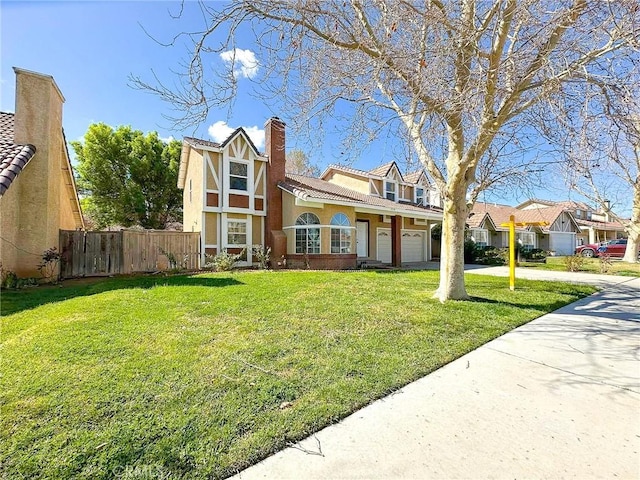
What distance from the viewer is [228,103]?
589 centimetres

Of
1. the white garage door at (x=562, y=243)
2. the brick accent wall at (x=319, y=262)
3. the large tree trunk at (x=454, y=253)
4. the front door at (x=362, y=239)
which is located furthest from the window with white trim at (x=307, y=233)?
the white garage door at (x=562, y=243)

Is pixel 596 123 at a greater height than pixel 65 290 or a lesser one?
greater

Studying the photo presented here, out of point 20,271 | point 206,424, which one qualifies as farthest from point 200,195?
point 206,424

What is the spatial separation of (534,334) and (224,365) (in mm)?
5044

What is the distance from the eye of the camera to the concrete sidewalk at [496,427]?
224cm

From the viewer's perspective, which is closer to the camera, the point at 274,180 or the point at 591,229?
the point at 274,180

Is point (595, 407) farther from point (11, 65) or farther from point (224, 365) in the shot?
point (11, 65)

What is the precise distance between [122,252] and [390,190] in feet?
52.1

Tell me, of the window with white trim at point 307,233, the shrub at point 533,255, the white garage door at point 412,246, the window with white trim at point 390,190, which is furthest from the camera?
the shrub at point 533,255

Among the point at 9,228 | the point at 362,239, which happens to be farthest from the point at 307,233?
the point at 9,228

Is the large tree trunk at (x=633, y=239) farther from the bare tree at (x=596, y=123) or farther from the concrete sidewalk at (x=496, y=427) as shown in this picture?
the concrete sidewalk at (x=496, y=427)

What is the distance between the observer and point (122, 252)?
1180 cm

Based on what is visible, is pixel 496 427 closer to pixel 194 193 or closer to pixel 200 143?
pixel 200 143

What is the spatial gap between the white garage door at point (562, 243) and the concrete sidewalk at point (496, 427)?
121 feet
